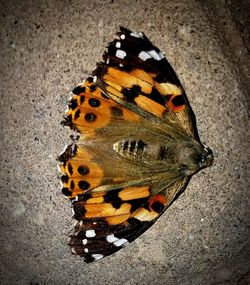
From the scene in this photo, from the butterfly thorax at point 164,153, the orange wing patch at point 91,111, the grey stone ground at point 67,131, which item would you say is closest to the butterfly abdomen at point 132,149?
the butterfly thorax at point 164,153

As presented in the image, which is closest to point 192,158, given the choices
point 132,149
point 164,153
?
point 164,153

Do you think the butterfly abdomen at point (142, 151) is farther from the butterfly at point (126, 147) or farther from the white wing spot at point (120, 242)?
the white wing spot at point (120, 242)

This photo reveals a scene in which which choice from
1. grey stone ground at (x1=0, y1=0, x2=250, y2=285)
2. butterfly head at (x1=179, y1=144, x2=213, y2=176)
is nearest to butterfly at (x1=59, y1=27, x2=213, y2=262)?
butterfly head at (x1=179, y1=144, x2=213, y2=176)

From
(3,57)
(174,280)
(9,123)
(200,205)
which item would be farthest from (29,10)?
(174,280)

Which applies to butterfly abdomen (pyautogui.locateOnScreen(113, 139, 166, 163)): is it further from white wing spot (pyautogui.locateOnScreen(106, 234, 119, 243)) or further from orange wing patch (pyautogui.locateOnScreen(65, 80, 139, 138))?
white wing spot (pyautogui.locateOnScreen(106, 234, 119, 243))

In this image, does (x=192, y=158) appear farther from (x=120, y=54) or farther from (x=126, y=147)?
→ (x=120, y=54)
